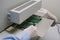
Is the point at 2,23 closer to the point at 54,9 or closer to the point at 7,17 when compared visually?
the point at 7,17

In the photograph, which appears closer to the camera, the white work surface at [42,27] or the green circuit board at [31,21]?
the white work surface at [42,27]

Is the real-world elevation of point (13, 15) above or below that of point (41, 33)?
above

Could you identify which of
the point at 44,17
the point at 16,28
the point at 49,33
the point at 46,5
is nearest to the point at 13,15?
the point at 16,28

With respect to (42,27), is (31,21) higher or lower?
higher

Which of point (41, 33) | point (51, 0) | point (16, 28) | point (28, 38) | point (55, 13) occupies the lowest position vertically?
point (28, 38)

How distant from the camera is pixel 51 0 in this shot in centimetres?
214

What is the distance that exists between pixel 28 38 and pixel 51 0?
118 centimetres

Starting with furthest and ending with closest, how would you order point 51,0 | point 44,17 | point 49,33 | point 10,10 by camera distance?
point 51,0
point 44,17
point 49,33
point 10,10

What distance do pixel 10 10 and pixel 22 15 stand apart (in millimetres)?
160

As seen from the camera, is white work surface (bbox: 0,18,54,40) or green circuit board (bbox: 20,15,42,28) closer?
white work surface (bbox: 0,18,54,40)

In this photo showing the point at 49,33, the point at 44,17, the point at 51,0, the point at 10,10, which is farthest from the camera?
the point at 51,0

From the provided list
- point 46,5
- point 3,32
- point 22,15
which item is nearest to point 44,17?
point 46,5

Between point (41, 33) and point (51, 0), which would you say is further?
point (51, 0)

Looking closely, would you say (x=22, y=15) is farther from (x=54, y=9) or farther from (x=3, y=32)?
(x=54, y=9)
